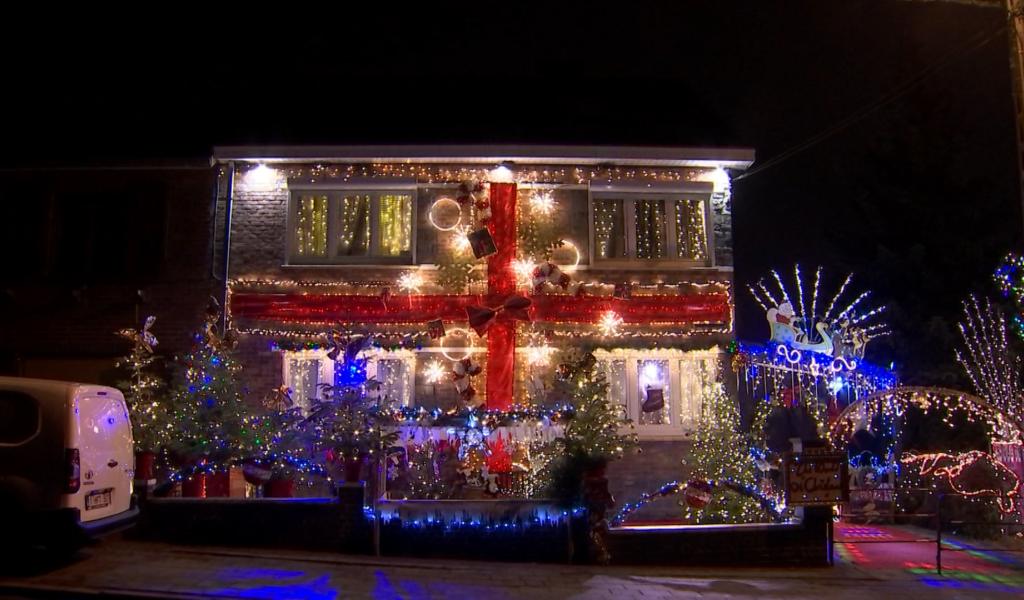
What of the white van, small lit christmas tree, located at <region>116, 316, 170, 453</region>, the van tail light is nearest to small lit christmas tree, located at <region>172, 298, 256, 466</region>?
small lit christmas tree, located at <region>116, 316, 170, 453</region>

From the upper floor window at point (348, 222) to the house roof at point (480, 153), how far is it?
62cm

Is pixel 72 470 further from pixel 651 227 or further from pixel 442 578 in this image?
pixel 651 227

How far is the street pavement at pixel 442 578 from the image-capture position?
26.3 feet

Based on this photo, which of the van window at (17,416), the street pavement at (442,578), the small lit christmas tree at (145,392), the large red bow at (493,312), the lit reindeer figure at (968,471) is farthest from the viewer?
the large red bow at (493,312)

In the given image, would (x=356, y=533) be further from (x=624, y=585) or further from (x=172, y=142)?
(x=172, y=142)

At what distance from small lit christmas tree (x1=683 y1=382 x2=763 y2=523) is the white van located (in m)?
7.49

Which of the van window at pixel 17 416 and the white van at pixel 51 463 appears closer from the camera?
the white van at pixel 51 463

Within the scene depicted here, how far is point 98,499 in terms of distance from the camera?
8.66m

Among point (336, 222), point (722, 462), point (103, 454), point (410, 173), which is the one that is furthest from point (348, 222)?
point (722, 462)

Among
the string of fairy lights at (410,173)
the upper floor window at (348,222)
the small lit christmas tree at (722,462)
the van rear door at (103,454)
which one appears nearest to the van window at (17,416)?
the van rear door at (103,454)

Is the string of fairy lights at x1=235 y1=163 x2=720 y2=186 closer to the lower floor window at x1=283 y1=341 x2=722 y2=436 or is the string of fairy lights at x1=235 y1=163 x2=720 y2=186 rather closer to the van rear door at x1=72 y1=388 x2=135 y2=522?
the lower floor window at x1=283 y1=341 x2=722 y2=436

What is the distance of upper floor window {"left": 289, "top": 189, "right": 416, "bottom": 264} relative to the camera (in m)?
14.1

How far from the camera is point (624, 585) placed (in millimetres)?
8883

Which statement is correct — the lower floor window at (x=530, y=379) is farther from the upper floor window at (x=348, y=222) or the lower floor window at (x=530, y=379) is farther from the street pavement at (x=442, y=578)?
the street pavement at (x=442, y=578)
